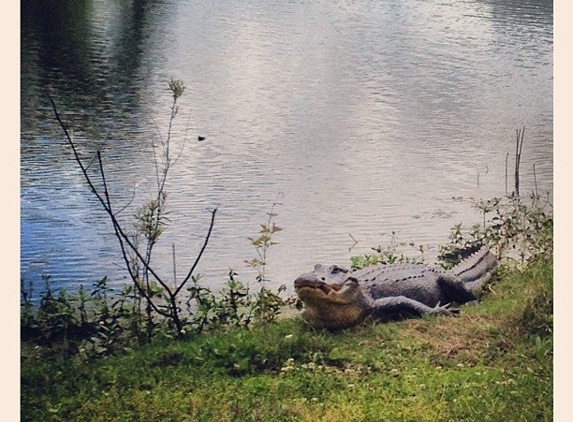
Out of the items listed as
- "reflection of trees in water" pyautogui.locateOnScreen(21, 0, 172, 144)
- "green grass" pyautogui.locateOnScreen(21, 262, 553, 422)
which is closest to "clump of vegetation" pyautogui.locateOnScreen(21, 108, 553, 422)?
"green grass" pyautogui.locateOnScreen(21, 262, 553, 422)

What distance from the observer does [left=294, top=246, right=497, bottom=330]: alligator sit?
2.66 m

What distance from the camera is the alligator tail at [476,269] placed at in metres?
2.83

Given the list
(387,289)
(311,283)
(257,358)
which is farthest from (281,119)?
(257,358)

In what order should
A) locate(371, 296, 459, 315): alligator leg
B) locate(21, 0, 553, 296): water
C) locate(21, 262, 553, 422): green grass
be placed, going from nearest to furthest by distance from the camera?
locate(21, 262, 553, 422): green grass < locate(21, 0, 553, 296): water < locate(371, 296, 459, 315): alligator leg

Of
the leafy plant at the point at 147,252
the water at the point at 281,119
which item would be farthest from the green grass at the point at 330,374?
the water at the point at 281,119

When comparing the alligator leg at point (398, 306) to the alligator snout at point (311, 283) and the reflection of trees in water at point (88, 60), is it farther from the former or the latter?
the reflection of trees in water at point (88, 60)

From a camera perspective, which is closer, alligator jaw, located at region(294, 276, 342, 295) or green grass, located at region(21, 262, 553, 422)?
green grass, located at region(21, 262, 553, 422)

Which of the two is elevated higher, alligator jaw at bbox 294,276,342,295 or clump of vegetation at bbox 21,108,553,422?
alligator jaw at bbox 294,276,342,295

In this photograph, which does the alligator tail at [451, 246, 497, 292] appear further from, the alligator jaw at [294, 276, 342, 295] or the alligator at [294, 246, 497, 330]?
the alligator jaw at [294, 276, 342, 295]

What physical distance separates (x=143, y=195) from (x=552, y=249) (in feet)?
4.53

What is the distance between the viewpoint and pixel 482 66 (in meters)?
2.96

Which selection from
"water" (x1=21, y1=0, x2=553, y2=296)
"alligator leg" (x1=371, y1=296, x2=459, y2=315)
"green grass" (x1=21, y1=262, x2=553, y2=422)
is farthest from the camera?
"alligator leg" (x1=371, y1=296, x2=459, y2=315)
